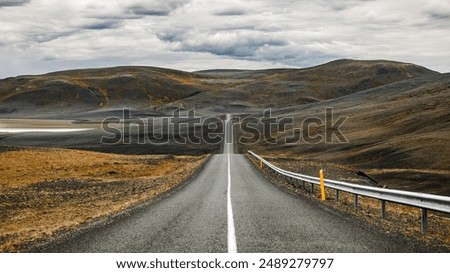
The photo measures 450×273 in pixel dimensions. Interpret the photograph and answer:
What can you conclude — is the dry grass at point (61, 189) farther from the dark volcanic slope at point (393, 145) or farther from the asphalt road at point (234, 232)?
the dark volcanic slope at point (393, 145)

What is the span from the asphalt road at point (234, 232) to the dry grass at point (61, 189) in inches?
69.0

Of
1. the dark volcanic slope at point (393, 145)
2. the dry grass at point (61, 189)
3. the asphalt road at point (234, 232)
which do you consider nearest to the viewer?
the asphalt road at point (234, 232)

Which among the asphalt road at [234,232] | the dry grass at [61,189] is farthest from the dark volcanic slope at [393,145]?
the asphalt road at [234,232]

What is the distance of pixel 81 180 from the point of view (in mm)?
32375

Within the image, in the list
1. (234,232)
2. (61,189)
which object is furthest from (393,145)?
(234,232)

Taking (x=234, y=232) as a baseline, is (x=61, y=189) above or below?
below

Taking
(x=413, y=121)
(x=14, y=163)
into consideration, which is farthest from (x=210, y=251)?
(x=413, y=121)

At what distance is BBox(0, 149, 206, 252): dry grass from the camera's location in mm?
15292

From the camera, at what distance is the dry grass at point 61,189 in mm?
15292

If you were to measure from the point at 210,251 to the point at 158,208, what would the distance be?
24.2 feet

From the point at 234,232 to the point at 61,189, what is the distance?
1964cm

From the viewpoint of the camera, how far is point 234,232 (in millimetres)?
11211

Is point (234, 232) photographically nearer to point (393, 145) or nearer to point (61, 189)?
point (61, 189)

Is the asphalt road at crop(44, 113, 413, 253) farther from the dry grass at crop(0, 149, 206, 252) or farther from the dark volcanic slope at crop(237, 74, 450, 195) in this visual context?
the dark volcanic slope at crop(237, 74, 450, 195)
